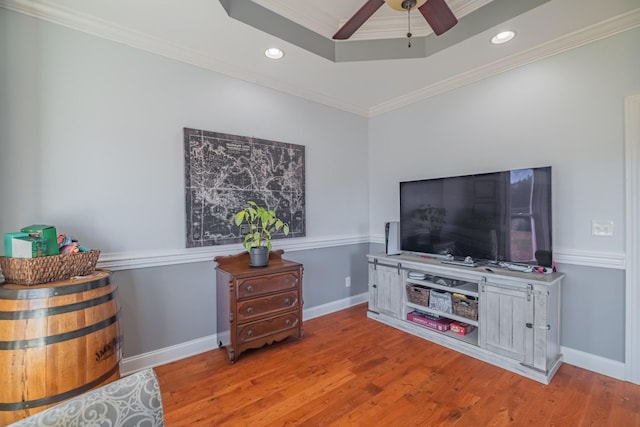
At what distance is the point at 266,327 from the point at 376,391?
1006 mm

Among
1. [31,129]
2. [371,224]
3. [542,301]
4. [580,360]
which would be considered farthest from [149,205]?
[580,360]

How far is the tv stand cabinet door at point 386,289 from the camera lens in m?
2.90

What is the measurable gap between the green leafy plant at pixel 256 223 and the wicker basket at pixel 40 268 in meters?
1.07

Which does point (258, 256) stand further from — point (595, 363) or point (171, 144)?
point (595, 363)

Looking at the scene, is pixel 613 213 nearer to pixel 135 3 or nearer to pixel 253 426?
pixel 253 426

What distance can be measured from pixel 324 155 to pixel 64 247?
2.42 meters

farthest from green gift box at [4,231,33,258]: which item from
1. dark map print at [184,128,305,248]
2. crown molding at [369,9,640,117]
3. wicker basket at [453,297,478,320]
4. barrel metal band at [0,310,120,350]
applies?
crown molding at [369,9,640,117]

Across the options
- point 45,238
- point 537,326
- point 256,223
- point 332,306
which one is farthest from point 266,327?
point 537,326

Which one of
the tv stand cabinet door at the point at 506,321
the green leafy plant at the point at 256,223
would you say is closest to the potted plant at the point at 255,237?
the green leafy plant at the point at 256,223

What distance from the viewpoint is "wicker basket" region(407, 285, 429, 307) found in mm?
2744

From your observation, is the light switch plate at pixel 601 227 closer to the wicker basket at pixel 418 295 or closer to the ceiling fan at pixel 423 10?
the wicker basket at pixel 418 295

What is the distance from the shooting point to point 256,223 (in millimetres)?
2719

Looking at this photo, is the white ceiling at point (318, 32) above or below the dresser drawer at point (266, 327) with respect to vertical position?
above

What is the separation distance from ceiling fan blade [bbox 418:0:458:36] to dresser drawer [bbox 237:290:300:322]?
2243mm
